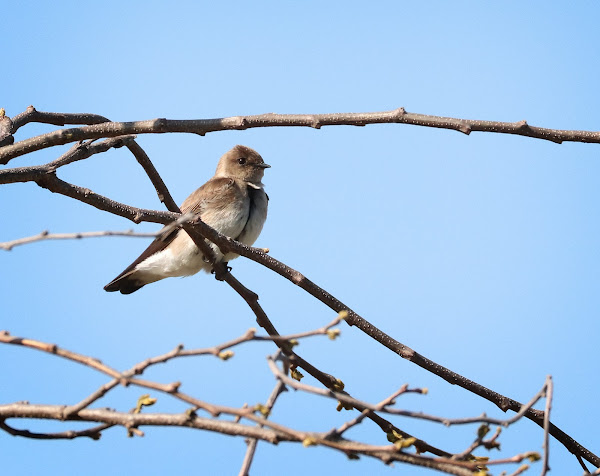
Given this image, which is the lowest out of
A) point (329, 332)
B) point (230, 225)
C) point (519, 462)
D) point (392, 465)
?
point (392, 465)

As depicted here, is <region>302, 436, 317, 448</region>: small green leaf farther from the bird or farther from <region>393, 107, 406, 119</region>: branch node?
the bird

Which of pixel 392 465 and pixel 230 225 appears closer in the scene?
pixel 392 465

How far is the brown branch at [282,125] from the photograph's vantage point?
4191 millimetres

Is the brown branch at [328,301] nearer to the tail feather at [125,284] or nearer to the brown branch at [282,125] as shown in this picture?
the brown branch at [282,125]

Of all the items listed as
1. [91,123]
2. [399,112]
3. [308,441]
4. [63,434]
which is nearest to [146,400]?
[63,434]

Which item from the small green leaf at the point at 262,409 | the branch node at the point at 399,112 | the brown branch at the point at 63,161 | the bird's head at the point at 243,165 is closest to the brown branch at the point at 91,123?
the brown branch at the point at 63,161

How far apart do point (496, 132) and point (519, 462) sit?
6.55 feet

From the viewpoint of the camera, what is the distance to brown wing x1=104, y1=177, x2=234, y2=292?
26.7ft

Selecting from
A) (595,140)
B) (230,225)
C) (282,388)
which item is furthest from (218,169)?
(282,388)

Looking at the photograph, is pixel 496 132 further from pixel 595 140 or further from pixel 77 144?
pixel 77 144

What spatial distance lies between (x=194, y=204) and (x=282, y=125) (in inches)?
166

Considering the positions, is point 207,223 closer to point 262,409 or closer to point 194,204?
point 194,204

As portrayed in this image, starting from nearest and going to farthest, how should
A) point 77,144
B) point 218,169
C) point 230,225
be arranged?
1. point 77,144
2. point 230,225
3. point 218,169

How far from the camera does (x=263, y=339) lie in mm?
2631
